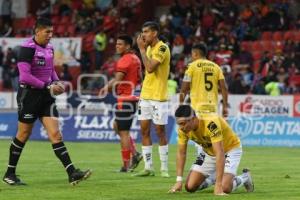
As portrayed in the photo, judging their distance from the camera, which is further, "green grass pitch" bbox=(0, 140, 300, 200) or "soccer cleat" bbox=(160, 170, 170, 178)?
"soccer cleat" bbox=(160, 170, 170, 178)

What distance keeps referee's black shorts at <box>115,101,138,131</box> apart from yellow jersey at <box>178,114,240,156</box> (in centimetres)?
388

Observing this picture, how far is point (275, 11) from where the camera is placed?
33.8 metres

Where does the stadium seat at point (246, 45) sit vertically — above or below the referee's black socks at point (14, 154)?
above

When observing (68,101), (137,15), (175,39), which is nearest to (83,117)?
(68,101)

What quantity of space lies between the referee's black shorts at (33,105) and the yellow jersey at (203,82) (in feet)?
9.58

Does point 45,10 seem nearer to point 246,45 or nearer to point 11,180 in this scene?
point 246,45

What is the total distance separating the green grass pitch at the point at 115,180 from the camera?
1197 centimetres

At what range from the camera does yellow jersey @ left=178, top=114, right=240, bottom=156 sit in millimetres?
11805

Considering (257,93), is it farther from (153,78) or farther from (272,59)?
(153,78)

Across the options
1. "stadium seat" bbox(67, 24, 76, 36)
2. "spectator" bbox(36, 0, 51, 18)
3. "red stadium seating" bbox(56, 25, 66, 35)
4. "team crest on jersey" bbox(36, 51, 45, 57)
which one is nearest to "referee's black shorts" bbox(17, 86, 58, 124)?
"team crest on jersey" bbox(36, 51, 45, 57)

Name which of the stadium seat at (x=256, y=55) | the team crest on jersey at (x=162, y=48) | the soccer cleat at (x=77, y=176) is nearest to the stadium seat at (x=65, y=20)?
the stadium seat at (x=256, y=55)

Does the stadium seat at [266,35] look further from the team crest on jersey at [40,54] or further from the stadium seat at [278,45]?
the team crest on jersey at [40,54]

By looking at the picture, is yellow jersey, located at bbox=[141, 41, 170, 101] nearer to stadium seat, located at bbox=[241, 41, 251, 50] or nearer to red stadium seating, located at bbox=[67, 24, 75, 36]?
stadium seat, located at bbox=[241, 41, 251, 50]

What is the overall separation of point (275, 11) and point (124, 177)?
66.1 feet
